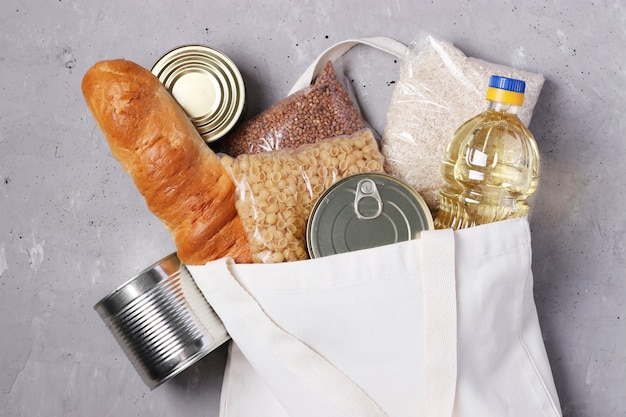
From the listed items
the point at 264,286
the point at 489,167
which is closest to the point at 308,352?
the point at 264,286

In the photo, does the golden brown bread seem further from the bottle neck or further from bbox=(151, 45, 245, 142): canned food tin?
the bottle neck

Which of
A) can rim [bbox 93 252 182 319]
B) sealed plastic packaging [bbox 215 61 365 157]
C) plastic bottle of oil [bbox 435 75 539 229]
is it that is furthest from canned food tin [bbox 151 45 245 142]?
plastic bottle of oil [bbox 435 75 539 229]

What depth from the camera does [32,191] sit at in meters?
1.30

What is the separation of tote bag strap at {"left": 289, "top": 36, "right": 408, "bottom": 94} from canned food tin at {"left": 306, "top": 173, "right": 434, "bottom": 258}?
0.91 feet

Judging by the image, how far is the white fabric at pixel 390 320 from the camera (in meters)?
1.00

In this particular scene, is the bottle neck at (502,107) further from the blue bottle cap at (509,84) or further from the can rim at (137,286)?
the can rim at (137,286)

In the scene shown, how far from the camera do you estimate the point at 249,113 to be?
1.29 metres

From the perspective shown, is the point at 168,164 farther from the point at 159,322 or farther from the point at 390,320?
the point at 390,320

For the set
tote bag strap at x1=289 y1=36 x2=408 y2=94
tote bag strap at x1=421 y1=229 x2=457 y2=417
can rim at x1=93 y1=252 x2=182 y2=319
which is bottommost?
tote bag strap at x1=421 y1=229 x2=457 y2=417

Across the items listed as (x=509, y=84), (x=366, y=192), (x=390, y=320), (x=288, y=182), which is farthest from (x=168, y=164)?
(x=509, y=84)

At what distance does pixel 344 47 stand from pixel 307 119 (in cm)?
19

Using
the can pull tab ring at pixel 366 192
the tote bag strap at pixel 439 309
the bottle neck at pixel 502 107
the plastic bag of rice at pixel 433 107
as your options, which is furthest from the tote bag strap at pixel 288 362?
the bottle neck at pixel 502 107

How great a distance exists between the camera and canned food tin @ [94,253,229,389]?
110 centimetres

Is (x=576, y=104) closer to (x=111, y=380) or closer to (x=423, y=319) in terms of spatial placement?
(x=423, y=319)
